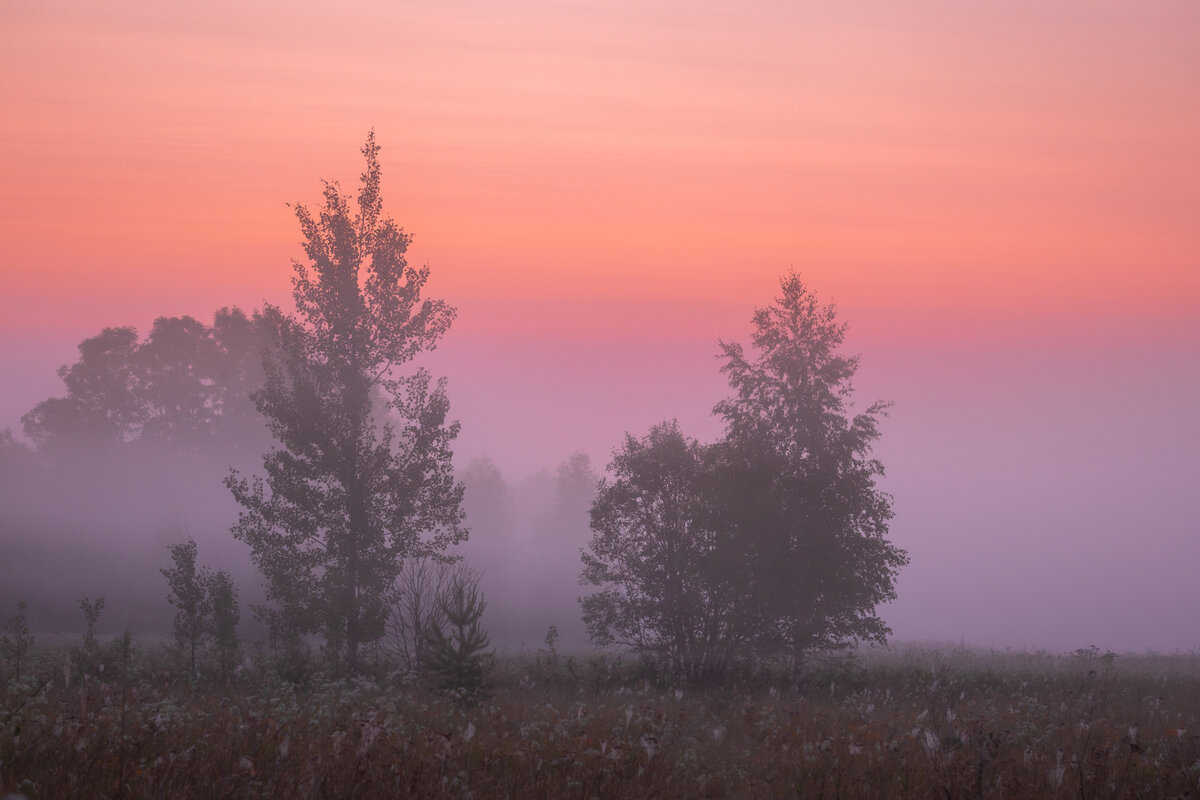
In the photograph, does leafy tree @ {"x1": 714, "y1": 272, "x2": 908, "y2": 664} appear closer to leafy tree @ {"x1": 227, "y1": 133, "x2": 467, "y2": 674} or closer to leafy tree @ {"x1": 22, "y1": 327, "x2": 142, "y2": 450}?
leafy tree @ {"x1": 227, "y1": 133, "x2": 467, "y2": 674}

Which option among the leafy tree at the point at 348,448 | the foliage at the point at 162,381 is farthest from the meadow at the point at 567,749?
the foliage at the point at 162,381

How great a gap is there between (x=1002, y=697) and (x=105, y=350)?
68823mm

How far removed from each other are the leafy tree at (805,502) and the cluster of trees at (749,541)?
38mm

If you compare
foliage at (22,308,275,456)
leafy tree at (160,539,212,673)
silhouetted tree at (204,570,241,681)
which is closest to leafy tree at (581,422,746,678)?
silhouetted tree at (204,570,241,681)

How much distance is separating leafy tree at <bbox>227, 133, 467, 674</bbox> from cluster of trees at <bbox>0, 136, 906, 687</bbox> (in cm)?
5

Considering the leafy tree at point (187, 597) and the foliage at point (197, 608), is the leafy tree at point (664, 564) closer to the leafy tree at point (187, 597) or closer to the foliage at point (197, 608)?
the foliage at point (197, 608)

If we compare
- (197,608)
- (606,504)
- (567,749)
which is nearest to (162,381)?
(197,608)

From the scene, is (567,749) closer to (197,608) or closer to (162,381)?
(197,608)

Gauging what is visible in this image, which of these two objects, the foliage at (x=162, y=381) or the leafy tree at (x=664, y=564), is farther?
the foliage at (x=162, y=381)

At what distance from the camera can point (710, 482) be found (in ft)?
80.6

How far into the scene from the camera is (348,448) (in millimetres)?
23344

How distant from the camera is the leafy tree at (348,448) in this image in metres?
22.6

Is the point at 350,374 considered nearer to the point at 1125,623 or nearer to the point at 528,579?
the point at 528,579

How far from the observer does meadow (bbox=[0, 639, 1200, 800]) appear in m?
7.57
